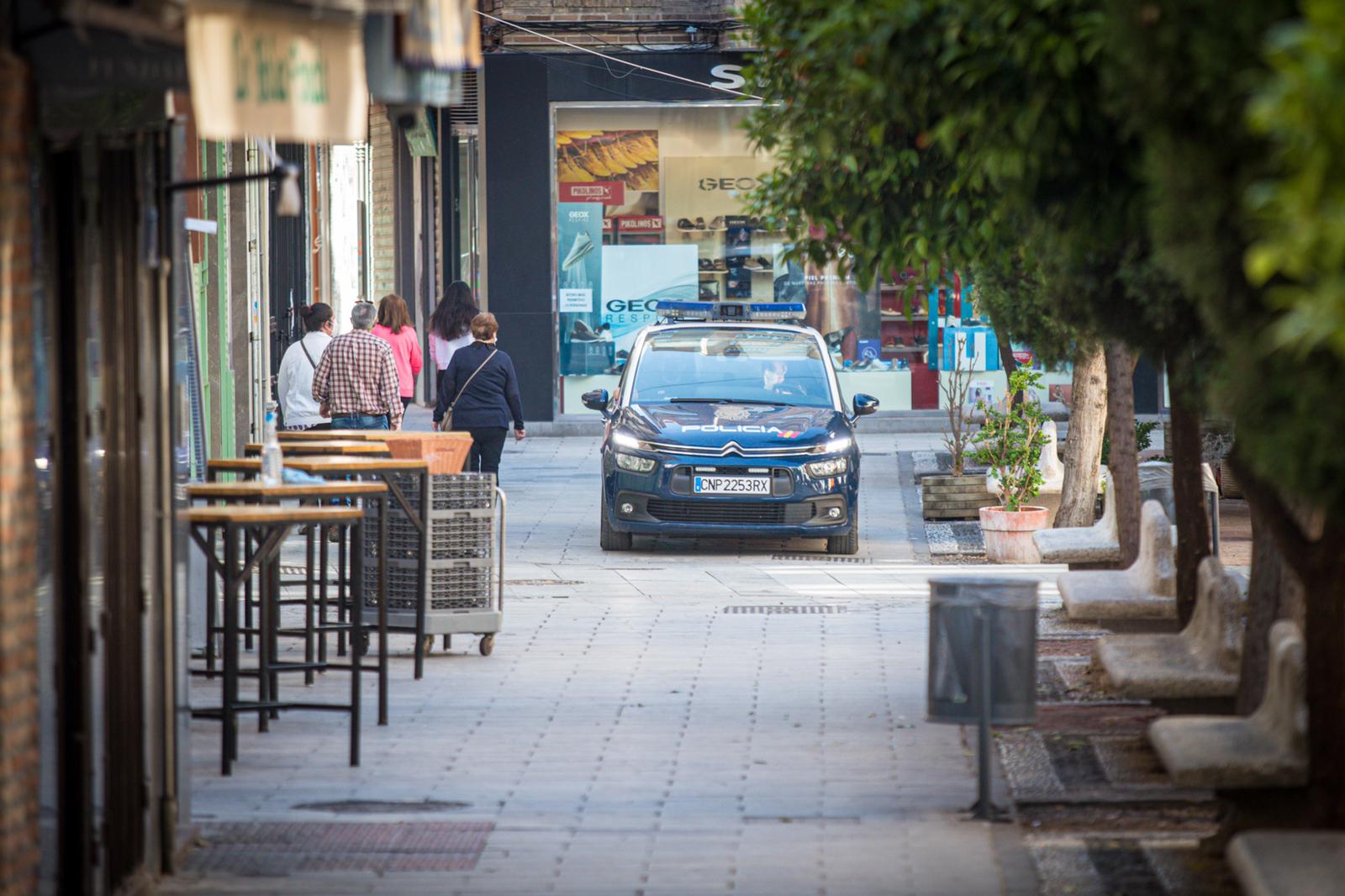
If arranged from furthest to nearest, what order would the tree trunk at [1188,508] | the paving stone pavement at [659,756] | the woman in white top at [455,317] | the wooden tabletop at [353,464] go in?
the woman in white top at [455,317] < the tree trunk at [1188,508] < the wooden tabletop at [353,464] < the paving stone pavement at [659,756]

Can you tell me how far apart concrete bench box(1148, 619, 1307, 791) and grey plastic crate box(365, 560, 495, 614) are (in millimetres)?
4527

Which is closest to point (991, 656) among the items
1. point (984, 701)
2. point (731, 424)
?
point (984, 701)

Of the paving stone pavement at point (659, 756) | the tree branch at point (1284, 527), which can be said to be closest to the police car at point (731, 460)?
the paving stone pavement at point (659, 756)

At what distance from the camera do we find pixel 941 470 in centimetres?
2045

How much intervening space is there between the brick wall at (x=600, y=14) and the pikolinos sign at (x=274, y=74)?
2005 cm

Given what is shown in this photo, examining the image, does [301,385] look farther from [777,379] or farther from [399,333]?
[777,379]

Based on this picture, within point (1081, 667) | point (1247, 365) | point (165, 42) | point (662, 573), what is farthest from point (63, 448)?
point (662, 573)

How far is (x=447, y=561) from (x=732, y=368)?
6.47 metres

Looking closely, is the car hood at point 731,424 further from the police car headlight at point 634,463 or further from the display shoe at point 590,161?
the display shoe at point 590,161

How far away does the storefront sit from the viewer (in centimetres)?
2544

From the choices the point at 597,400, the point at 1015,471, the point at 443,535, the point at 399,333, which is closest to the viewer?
the point at 443,535

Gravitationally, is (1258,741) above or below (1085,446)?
below

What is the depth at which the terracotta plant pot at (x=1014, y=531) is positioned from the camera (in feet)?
48.3

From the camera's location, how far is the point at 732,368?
16188mm
